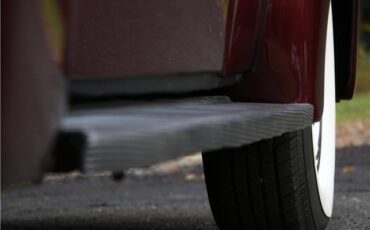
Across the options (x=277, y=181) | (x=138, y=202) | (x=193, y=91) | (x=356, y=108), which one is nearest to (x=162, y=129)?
(x=193, y=91)

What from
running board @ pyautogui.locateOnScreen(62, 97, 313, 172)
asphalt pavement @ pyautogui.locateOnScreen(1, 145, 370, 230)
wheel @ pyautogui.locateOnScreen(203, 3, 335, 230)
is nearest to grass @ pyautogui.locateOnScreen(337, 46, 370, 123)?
asphalt pavement @ pyautogui.locateOnScreen(1, 145, 370, 230)

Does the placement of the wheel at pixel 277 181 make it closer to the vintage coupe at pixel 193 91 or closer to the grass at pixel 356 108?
the vintage coupe at pixel 193 91

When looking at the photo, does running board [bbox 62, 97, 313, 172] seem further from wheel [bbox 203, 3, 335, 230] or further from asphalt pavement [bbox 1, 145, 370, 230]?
asphalt pavement [bbox 1, 145, 370, 230]

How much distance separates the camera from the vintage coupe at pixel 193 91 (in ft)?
5.55

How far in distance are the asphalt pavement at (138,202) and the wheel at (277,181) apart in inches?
20.6

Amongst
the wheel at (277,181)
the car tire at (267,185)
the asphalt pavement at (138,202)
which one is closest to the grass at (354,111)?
the asphalt pavement at (138,202)

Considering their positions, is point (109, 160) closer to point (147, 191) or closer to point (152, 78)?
point (152, 78)

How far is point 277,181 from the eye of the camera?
3156 millimetres

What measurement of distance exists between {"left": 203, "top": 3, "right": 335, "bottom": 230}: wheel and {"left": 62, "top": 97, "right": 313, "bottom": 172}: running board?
396mm

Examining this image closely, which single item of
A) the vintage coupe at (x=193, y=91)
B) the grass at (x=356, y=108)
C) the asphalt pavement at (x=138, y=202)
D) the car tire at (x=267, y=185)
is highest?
the vintage coupe at (x=193, y=91)

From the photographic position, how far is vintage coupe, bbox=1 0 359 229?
1692 mm

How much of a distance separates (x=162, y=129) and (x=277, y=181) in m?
1.32

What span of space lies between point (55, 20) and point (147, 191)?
444cm

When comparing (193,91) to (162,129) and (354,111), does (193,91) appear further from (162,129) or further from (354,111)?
(354,111)
